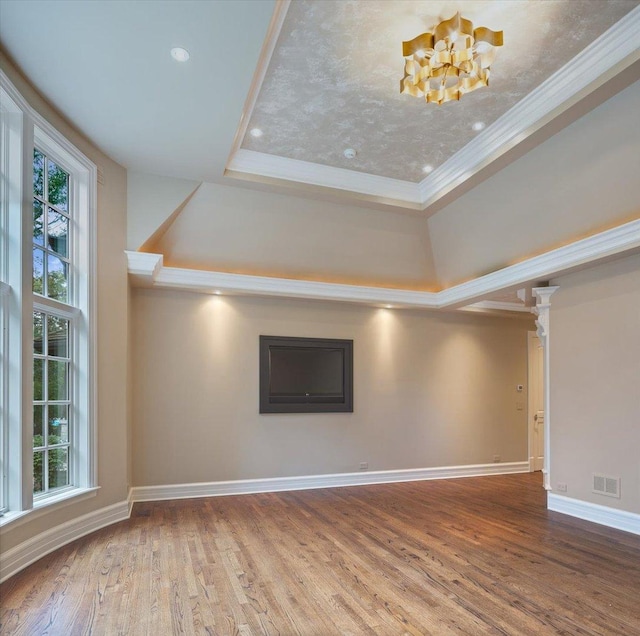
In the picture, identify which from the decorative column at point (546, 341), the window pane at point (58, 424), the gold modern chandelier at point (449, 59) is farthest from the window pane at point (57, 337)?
the decorative column at point (546, 341)

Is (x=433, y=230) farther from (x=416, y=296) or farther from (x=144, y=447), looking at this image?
(x=144, y=447)

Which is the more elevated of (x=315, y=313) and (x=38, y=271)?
(x=38, y=271)

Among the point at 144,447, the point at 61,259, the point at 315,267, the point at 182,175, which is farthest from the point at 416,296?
the point at 61,259

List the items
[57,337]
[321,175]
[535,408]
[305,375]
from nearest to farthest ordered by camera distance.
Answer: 1. [57,337]
2. [321,175]
3. [305,375]
4. [535,408]

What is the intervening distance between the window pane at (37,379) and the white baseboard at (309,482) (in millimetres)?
2023

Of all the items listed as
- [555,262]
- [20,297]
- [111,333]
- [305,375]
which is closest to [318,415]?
[305,375]

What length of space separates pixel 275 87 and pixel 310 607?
375cm

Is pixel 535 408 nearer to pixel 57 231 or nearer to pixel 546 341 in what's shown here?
pixel 546 341

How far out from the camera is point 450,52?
3232 millimetres

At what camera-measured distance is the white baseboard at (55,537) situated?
10.6 feet

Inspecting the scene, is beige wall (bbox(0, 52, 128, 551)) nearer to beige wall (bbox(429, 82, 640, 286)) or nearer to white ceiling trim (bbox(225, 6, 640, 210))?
white ceiling trim (bbox(225, 6, 640, 210))

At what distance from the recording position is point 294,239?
5871 millimetres

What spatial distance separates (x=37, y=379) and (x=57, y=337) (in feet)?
1.41

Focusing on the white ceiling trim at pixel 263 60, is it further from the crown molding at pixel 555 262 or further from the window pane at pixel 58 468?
the crown molding at pixel 555 262
